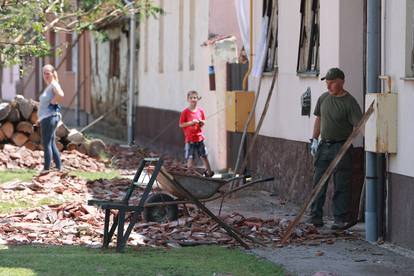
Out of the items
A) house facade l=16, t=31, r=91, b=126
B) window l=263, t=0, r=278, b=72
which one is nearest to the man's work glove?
window l=263, t=0, r=278, b=72

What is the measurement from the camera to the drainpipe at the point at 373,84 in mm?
12461

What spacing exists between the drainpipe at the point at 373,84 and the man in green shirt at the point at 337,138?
0.83 m

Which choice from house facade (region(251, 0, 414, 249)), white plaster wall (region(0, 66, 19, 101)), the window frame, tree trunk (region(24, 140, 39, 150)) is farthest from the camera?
white plaster wall (region(0, 66, 19, 101))

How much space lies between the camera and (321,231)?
1334 centimetres

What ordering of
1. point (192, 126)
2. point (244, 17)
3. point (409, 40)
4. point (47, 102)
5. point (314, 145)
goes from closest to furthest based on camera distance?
point (409, 40) → point (314, 145) → point (47, 102) → point (244, 17) → point (192, 126)

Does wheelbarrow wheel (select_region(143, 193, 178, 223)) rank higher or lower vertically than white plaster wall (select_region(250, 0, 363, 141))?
lower

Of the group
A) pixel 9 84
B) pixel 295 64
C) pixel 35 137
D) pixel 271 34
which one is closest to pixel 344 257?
pixel 295 64

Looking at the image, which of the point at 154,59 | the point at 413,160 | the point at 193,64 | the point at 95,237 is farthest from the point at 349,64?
the point at 154,59

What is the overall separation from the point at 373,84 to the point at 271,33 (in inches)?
231

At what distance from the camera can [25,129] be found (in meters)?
23.2

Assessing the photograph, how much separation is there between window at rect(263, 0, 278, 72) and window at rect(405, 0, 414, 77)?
604cm

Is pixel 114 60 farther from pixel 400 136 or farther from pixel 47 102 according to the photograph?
pixel 400 136

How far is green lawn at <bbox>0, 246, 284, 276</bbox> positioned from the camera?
10039mm

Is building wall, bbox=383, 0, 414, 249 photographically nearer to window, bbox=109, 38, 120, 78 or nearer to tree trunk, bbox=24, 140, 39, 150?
tree trunk, bbox=24, 140, 39, 150
